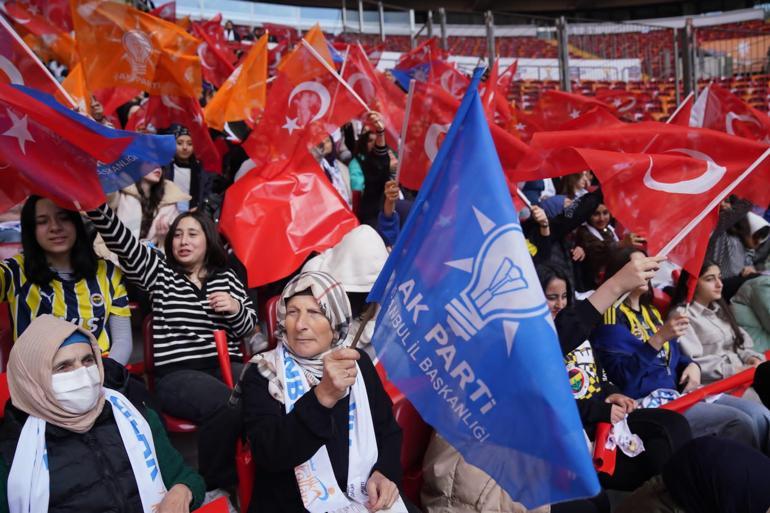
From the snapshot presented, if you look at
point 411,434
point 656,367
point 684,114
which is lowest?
point 656,367

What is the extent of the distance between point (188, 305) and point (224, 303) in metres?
0.22

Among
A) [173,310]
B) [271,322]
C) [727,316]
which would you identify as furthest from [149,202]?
[727,316]

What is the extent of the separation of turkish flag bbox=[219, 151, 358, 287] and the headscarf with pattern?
5.93 ft

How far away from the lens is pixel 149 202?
4.66 m

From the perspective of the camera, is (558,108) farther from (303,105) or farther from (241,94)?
(241,94)

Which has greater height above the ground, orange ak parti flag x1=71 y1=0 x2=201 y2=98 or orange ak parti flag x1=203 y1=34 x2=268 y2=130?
orange ak parti flag x1=71 y1=0 x2=201 y2=98

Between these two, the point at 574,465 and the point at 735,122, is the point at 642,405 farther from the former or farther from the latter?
the point at 735,122

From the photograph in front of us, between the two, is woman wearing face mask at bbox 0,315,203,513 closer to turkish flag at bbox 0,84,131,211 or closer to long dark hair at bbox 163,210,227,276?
turkish flag at bbox 0,84,131,211

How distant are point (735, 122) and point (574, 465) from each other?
4240 mm

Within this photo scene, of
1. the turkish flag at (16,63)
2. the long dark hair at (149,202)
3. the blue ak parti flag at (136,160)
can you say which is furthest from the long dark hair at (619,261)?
the turkish flag at (16,63)

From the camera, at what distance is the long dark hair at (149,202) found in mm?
4586

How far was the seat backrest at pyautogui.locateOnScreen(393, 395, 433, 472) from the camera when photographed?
2824 mm

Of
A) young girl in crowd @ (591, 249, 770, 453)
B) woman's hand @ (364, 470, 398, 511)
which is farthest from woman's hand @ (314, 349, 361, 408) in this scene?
young girl in crowd @ (591, 249, 770, 453)

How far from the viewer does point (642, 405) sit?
3354 mm
